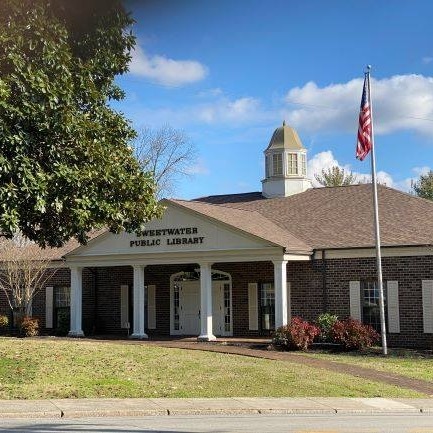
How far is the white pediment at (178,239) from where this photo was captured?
25.1 metres

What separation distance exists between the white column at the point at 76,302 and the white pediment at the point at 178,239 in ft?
3.04

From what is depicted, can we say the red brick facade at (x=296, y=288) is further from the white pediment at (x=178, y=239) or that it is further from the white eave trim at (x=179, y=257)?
the white pediment at (x=178, y=239)

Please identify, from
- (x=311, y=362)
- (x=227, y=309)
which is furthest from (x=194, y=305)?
(x=311, y=362)

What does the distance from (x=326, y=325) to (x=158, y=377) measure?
916 cm

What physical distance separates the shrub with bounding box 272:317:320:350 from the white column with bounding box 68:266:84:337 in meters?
8.47

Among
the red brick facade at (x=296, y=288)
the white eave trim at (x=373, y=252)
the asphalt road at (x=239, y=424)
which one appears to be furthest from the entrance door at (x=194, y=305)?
the asphalt road at (x=239, y=424)

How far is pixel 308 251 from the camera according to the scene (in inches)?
987

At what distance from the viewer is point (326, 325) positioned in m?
23.8

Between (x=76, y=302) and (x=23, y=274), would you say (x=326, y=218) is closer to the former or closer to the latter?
(x=76, y=302)

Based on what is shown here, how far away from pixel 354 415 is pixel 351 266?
1245 centimetres

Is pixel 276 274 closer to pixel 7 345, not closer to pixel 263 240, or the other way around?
pixel 263 240

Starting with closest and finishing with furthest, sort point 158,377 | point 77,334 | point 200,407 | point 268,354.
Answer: point 200,407 < point 158,377 < point 268,354 < point 77,334

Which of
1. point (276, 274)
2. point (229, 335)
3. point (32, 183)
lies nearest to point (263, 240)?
point (276, 274)

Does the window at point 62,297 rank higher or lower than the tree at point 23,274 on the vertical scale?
lower
